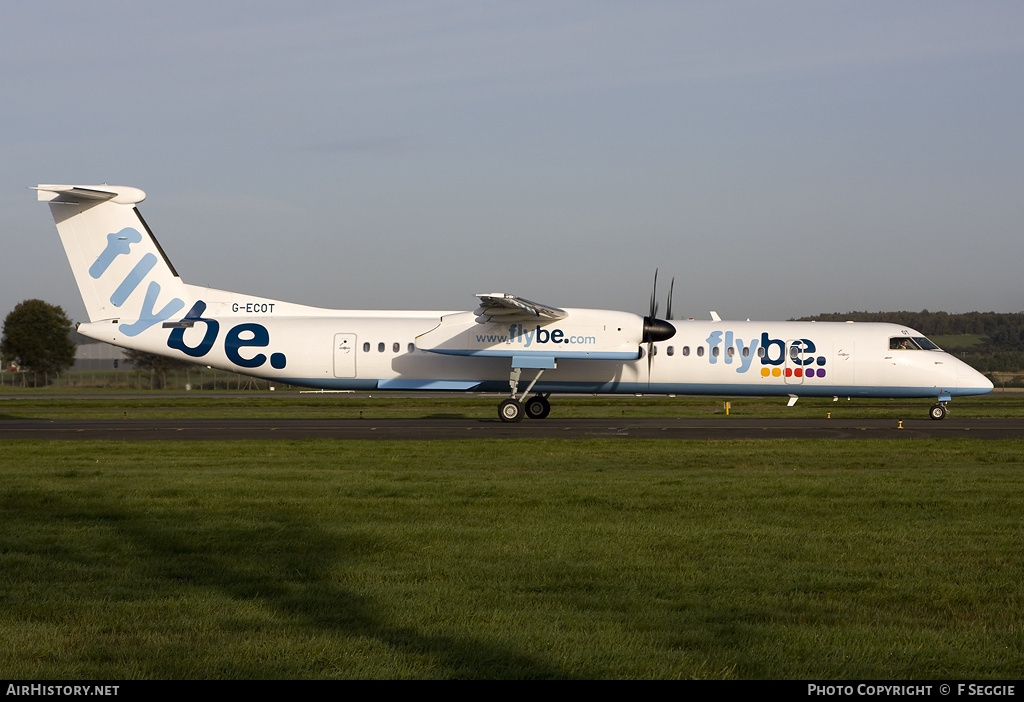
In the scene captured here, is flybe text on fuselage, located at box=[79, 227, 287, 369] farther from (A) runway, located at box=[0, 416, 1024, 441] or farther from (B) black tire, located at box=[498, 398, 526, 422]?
(B) black tire, located at box=[498, 398, 526, 422]

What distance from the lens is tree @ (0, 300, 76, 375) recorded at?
267ft

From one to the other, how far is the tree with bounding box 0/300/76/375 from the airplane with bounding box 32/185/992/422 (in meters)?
60.2

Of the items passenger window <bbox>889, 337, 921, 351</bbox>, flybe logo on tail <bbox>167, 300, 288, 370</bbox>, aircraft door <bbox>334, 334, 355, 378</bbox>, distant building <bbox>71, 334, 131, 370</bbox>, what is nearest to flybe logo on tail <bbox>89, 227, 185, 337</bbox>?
flybe logo on tail <bbox>167, 300, 288, 370</bbox>

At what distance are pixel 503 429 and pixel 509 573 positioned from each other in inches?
675

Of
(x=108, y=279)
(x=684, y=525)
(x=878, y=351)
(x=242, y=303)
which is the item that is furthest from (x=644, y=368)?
(x=684, y=525)

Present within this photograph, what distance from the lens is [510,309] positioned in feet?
88.4

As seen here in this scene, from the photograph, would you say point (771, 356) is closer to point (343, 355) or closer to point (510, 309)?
point (510, 309)

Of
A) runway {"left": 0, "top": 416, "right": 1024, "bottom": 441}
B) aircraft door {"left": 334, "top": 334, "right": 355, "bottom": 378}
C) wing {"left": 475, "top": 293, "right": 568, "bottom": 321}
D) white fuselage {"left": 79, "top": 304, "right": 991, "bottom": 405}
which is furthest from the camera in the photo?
aircraft door {"left": 334, "top": 334, "right": 355, "bottom": 378}

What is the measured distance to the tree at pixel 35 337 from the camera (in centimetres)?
8144

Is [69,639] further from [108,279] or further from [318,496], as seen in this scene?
[108,279]

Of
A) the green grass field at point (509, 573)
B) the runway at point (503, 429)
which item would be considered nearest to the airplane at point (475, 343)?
the runway at point (503, 429)

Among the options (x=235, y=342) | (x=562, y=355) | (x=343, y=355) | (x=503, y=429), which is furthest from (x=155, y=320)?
(x=562, y=355)

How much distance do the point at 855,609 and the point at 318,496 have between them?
7726 millimetres

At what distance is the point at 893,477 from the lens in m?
14.5
